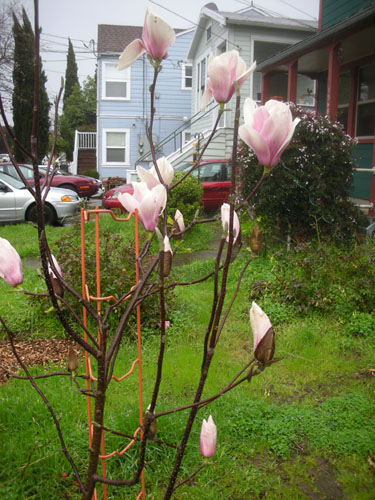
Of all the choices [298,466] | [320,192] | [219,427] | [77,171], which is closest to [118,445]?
[219,427]

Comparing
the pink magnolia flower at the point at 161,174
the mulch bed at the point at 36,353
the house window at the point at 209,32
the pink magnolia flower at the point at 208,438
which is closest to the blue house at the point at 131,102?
the house window at the point at 209,32

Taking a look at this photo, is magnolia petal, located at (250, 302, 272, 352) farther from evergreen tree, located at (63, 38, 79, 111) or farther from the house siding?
evergreen tree, located at (63, 38, 79, 111)

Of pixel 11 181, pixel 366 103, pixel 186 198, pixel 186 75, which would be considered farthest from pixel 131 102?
pixel 366 103

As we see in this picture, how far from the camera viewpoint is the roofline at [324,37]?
7.23 m

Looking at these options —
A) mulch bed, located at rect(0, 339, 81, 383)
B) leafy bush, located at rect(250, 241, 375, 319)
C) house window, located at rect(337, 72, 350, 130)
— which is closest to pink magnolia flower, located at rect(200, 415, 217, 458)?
mulch bed, located at rect(0, 339, 81, 383)

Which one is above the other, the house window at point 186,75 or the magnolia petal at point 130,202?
the house window at point 186,75

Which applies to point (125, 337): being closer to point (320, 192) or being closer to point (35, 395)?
point (35, 395)

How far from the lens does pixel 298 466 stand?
8.36ft

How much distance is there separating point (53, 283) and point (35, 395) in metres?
2.01

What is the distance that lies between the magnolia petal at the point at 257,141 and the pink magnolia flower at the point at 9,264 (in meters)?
0.64

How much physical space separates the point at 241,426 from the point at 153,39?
7.73 ft

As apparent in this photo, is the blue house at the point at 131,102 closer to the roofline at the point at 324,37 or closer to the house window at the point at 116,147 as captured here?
the house window at the point at 116,147

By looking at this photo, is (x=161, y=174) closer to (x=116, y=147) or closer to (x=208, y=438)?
(x=208, y=438)

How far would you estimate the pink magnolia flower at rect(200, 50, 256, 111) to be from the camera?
111 cm
